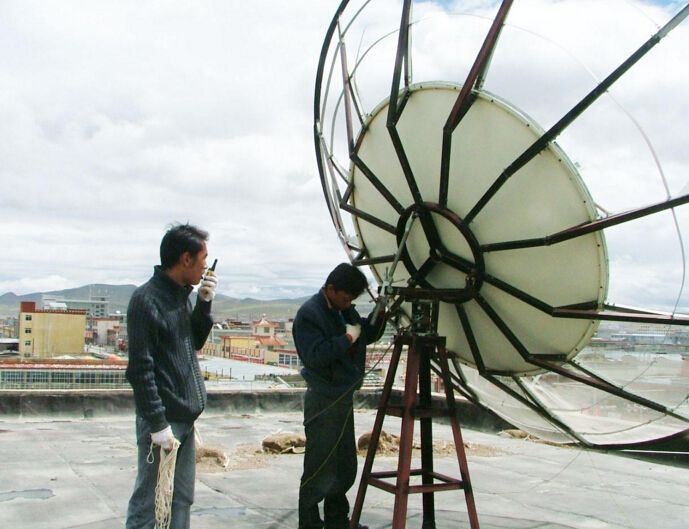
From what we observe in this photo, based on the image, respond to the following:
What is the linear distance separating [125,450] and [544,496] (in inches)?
170

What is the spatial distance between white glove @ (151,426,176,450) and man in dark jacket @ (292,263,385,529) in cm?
122

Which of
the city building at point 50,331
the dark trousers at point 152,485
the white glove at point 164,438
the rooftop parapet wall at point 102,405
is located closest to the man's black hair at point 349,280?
the dark trousers at point 152,485

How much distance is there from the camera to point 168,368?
12.7 ft

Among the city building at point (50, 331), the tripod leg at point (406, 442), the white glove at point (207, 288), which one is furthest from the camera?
the city building at point (50, 331)

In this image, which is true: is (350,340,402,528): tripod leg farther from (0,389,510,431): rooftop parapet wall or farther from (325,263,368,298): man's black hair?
(0,389,510,431): rooftop parapet wall

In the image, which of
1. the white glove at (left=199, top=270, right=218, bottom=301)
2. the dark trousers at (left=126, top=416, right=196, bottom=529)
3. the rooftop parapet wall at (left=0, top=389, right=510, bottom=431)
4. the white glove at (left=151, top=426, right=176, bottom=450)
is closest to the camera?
the white glove at (left=151, top=426, right=176, bottom=450)

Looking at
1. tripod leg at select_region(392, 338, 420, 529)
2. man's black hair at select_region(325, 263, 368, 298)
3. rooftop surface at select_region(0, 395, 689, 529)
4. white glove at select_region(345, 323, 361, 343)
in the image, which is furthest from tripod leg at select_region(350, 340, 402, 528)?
rooftop surface at select_region(0, 395, 689, 529)

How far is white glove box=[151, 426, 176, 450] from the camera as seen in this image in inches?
145

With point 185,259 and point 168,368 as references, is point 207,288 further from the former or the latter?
point 168,368

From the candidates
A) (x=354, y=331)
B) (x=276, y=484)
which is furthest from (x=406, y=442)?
(x=276, y=484)

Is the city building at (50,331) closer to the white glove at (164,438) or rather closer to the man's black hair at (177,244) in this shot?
the man's black hair at (177,244)

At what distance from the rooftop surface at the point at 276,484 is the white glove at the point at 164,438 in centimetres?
195

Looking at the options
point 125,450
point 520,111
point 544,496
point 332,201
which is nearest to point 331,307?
point 332,201

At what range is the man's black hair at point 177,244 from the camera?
3.99 meters
